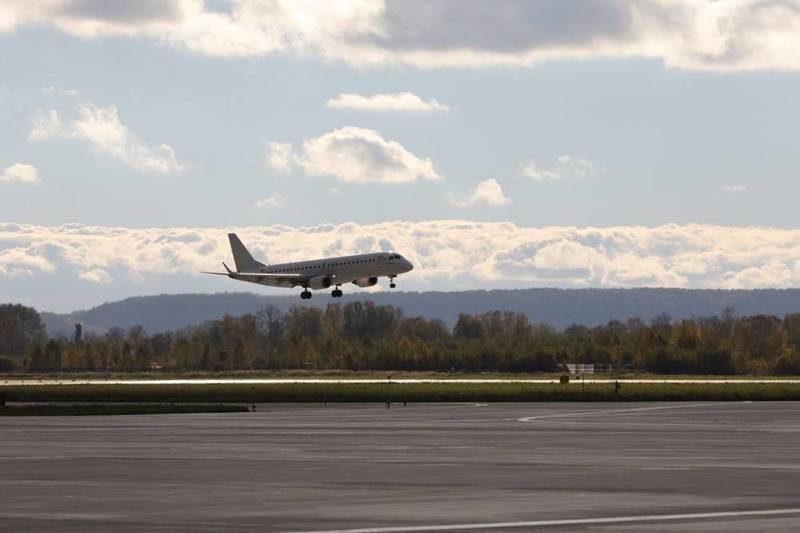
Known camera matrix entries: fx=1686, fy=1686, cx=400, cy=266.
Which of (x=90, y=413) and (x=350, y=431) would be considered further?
(x=90, y=413)

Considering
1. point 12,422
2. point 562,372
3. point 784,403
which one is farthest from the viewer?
point 562,372

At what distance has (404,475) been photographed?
39812mm

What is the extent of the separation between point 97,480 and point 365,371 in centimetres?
16017

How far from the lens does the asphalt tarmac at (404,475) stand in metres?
29.6

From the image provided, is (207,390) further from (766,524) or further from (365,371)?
(766,524)

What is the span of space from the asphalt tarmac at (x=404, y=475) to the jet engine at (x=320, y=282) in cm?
9772

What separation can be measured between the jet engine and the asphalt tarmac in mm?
97717

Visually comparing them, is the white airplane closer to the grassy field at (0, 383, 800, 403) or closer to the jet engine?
the jet engine

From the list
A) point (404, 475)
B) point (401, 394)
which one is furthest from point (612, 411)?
point (404, 475)

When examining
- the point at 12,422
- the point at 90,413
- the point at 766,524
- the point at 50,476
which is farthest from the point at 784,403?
the point at 766,524

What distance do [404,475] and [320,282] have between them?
129 m

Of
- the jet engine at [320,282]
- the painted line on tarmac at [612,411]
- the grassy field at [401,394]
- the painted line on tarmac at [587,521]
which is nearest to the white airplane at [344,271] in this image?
the jet engine at [320,282]

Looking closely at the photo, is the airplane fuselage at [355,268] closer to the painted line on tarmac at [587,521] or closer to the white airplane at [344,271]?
the white airplane at [344,271]

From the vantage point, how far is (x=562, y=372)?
7505 inches
